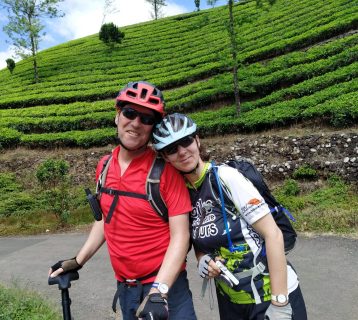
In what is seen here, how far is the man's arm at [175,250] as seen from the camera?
209cm

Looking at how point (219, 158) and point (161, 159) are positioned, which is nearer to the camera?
point (161, 159)

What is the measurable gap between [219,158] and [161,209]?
9979 mm

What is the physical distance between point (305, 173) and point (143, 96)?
825 centimetres

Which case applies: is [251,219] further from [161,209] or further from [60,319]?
[60,319]

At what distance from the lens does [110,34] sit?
2983 centimetres

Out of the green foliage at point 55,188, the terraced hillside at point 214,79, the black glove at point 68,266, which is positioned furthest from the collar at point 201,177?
the green foliage at point 55,188

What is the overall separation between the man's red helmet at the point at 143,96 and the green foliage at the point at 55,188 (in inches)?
352

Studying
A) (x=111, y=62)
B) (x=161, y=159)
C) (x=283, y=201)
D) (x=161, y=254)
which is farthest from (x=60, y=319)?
(x=111, y=62)

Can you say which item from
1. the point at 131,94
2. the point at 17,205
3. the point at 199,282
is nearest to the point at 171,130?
the point at 131,94

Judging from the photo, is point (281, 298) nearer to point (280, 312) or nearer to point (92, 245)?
point (280, 312)

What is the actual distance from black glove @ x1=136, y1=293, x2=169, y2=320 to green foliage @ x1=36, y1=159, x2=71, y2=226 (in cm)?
924

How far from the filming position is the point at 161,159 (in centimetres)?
231

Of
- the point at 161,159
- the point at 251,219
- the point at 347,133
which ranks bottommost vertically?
the point at 347,133

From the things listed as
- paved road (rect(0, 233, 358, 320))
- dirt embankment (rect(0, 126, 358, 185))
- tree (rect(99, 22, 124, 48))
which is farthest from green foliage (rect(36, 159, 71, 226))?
tree (rect(99, 22, 124, 48))
